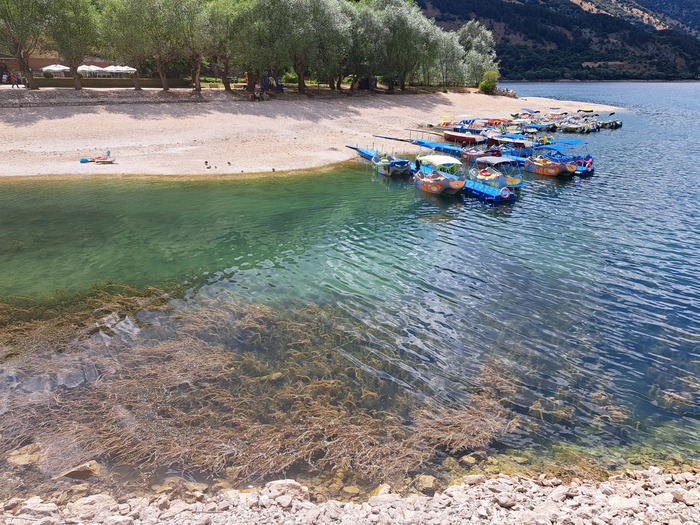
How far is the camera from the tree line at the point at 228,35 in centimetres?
5403

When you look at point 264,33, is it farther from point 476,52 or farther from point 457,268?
point 476,52

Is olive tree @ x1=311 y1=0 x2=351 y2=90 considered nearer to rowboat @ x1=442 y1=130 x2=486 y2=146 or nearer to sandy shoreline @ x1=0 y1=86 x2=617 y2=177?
sandy shoreline @ x1=0 y1=86 x2=617 y2=177

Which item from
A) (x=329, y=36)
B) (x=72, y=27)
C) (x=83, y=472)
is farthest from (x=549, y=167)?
(x=72, y=27)

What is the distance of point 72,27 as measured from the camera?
54438 millimetres

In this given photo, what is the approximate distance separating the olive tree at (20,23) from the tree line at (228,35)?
10 centimetres

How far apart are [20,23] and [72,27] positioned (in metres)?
5.27

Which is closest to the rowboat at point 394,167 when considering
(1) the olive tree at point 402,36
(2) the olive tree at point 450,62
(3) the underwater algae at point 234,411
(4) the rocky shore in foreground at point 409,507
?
(3) the underwater algae at point 234,411

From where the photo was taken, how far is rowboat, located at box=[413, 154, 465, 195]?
35.2 m

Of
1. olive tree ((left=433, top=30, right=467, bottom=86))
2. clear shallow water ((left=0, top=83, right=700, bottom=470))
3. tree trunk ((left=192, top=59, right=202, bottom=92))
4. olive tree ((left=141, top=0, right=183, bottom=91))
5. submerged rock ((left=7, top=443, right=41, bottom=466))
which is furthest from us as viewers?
olive tree ((left=433, top=30, right=467, bottom=86))

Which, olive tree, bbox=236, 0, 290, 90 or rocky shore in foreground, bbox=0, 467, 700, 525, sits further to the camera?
olive tree, bbox=236, 0, 290, 90

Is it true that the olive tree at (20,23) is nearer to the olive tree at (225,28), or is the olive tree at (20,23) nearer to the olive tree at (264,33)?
the olive tree at (225,28)

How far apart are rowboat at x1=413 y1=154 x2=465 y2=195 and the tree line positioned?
35.6 metres

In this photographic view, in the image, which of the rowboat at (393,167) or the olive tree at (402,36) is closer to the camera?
the rowboat at (393,167)

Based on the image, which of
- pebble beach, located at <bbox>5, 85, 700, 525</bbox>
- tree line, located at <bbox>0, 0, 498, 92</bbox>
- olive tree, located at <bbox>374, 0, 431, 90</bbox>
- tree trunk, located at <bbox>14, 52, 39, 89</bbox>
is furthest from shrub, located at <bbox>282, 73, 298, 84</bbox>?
tree trunk, located at <bbox>14, 52, 39, 89</bbox>
